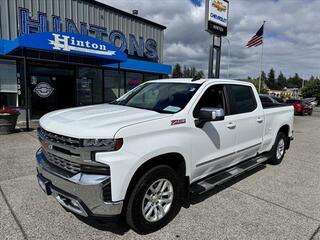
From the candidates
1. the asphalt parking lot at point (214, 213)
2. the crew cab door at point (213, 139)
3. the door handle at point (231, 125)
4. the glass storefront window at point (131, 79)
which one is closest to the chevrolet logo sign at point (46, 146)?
the asphalt parking lot at point (214, 213)

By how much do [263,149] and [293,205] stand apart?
158cm

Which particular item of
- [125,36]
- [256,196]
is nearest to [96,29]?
[125,36]

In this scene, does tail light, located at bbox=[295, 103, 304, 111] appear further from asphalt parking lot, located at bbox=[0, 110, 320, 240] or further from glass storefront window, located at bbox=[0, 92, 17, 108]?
glass storefront window, located at bbox=[0, 92, 17, 108]

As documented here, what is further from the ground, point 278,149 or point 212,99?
point 212,99

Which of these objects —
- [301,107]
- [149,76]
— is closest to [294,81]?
[301,107]

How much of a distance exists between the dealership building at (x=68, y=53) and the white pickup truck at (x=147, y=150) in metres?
6.75

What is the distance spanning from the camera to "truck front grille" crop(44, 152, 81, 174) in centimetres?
296

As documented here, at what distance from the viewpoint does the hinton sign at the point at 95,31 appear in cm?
1193

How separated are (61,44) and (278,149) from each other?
7.90m

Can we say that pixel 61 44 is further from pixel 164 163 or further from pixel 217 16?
pixel 164 163

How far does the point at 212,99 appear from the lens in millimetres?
4207

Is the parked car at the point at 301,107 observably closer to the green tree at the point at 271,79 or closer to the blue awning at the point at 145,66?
the blue awning at the point at 145,66

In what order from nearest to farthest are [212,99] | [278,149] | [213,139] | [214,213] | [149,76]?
[214,213] < [213,139] < [212,99] < [278,149] < [149,76]

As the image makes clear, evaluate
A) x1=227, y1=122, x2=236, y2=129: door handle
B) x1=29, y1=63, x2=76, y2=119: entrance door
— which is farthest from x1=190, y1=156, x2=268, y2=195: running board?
x1=29, y1=63, x2=76, y2=119: entrance door
